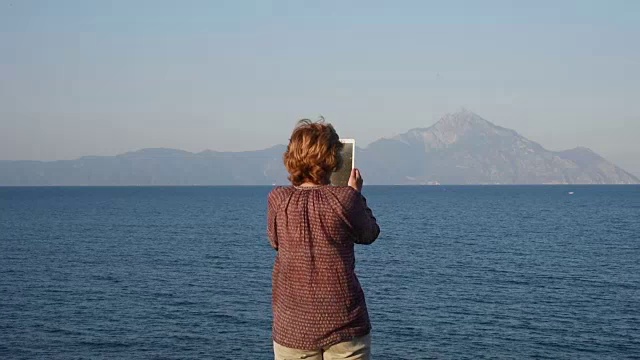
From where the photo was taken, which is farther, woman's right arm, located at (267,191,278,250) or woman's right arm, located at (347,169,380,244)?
woman's right arm, located at (267,191,278,250)

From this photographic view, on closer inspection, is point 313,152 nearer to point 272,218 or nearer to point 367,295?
point 272,218

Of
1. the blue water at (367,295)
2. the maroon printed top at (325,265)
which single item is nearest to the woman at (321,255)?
the maroon printed top at (325,265)

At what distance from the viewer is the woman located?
4699mm

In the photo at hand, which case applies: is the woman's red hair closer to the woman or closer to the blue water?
the woman

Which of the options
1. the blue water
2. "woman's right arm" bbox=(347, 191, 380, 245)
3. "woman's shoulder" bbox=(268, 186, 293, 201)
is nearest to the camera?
"woman's right arm" bbox=(347, 191, 380, 245)

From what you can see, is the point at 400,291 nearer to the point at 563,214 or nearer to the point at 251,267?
the point at 251,267

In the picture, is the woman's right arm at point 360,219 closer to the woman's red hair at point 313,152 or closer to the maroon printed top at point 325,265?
the maroon printed top at point 325,265

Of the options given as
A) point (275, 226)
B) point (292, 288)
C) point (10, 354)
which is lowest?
point (10, 354)

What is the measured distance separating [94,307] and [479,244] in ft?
143

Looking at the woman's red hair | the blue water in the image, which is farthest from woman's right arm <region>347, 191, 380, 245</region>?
the blue water

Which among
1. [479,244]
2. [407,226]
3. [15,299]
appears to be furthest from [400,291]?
[407,226]

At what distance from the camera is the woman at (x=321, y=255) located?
15.4 feet

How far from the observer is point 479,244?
77.0 meters

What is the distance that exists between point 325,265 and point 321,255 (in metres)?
0.06
